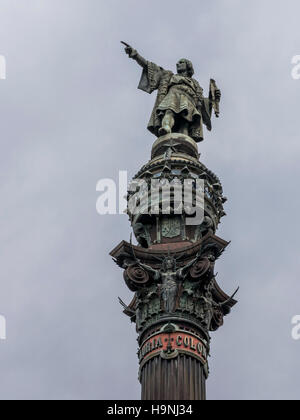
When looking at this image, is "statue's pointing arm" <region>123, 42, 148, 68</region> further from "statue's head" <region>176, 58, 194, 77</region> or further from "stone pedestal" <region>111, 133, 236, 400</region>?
"stone pedestal" <region>111, 133, 236, 400</region>

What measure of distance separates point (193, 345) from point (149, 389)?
7.07 ft

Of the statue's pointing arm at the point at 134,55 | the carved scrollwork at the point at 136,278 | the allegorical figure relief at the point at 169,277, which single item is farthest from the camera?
the statue's pointing arm at the point at 134,55

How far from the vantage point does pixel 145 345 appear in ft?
103

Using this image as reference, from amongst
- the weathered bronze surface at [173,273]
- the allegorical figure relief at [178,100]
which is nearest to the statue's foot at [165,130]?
the allegorical figure relief at [178,100]

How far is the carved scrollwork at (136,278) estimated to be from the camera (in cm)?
3195

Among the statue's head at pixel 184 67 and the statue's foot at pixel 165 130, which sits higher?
the statue's head at pixel 184 67

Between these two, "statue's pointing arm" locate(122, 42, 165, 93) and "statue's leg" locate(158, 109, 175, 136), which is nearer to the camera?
"statue's leg" locate(158, 109, 175, 136)

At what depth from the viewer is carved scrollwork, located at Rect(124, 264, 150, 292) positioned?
3195 cm

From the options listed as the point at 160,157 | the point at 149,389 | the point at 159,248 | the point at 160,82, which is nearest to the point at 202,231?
the point at 159,248

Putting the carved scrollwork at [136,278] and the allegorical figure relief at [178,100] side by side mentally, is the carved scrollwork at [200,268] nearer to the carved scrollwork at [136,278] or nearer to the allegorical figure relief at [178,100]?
the carved scrollwork at [136,278]

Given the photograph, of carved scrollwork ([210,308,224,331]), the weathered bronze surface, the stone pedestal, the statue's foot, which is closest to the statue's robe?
the statue's foot

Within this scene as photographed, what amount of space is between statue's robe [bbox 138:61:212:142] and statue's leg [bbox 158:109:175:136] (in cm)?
21
